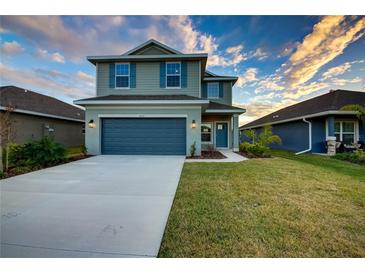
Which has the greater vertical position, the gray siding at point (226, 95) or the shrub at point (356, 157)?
the gray siding at point (226, 95)

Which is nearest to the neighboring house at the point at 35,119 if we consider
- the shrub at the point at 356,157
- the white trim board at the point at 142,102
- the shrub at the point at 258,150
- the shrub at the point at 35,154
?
the shrub at the point at 35,154

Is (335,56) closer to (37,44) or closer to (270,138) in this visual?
(270,138)

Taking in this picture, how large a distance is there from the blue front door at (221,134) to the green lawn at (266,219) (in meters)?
8.65

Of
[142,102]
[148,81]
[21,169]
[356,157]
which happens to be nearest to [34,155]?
[21,169]

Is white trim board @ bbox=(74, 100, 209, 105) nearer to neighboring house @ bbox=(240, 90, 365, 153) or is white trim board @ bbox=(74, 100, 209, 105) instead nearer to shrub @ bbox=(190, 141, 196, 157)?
shrub @ bbox=(190, 141, 196, 157)

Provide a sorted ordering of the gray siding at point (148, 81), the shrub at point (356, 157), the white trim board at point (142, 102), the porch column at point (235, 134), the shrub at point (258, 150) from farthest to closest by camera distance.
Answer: the porch column at point (235, 134)
the gray siding at point (148, 81)
the shrub at point (258, 150)
the white trim board at point (142, 102)
the shrub at point (356, 157)

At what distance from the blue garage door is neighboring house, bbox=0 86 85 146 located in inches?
197

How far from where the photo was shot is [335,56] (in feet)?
29.9

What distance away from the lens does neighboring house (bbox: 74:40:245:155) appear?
998cm

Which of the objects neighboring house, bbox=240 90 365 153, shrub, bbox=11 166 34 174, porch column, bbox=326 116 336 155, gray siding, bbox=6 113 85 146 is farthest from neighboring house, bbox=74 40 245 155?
porch column, bbox=326 116 336 155

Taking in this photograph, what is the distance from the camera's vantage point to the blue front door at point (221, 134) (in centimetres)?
1372

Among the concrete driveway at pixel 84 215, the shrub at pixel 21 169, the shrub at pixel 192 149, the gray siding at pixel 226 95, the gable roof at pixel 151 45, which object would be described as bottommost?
the concrete driveway at pixel 84 215

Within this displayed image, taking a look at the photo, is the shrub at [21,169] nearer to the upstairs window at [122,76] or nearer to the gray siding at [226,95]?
the upstairs window at [122,76]
